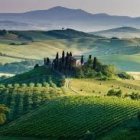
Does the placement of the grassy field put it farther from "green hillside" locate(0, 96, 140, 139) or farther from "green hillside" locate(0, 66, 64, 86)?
"green hillside" locate(0, 96, 140, 139)

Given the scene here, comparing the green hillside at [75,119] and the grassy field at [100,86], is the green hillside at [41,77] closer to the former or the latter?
the grassy field at [100,86]

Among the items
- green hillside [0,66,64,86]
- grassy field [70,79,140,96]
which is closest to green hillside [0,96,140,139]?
grassy field [70,79,140,96]

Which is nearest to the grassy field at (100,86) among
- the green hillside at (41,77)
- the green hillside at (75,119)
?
the green hillside at (41,77)

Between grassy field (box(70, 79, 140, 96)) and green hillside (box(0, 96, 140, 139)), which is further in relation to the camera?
grassy field (box(70, 79, 140, 96))

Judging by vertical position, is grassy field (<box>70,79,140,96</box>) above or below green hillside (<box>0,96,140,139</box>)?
below

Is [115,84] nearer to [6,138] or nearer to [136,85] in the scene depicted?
[136,85]

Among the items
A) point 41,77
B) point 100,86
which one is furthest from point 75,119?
point 41,77

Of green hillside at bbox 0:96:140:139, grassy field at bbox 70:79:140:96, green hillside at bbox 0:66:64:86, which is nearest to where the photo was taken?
green hillside at bbox 0:96:140:139

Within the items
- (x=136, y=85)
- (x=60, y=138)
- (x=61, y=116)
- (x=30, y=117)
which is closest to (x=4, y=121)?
(x=30, y=117)

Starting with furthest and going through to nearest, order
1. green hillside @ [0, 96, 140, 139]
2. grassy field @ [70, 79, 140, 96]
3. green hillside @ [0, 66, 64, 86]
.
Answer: green hillside @ [0, 66, 64, 86]
grassy field @ [70, 79, 140, 96]
green hillside @ [0, 96, 140, 139]

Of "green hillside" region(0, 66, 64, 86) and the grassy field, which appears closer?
the grassy field
